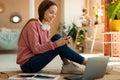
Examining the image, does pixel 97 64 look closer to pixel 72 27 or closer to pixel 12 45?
pixel 12 45

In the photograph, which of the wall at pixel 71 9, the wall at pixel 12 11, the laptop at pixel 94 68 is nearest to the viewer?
the laptop at pixel 94 68

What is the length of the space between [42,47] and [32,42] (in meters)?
0.11

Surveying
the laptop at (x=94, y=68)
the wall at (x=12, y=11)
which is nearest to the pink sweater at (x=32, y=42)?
the laptop at (x=94, y=68)

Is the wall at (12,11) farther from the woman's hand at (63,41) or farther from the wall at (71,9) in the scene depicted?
the woman's hand at (63,41)

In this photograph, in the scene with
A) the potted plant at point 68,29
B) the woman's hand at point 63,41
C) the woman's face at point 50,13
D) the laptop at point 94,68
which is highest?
the woman's face at point 50,13

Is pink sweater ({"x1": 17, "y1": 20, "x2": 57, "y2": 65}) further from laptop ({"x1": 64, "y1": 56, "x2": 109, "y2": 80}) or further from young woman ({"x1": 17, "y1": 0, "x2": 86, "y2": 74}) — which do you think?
laptop ({"x1": 64, "y1": 56, "x2": 109, "y2": 80})

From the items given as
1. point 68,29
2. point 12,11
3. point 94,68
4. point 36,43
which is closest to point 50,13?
point 36,43

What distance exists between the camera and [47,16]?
254 centimetres

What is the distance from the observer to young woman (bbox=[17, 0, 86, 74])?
2396 mm

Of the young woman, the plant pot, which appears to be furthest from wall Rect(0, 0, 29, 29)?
the young woman

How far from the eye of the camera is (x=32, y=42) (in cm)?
241

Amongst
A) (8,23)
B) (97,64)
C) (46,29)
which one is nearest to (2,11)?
(8,23)

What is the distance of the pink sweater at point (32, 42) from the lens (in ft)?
7.84

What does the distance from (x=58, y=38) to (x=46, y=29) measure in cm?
16
